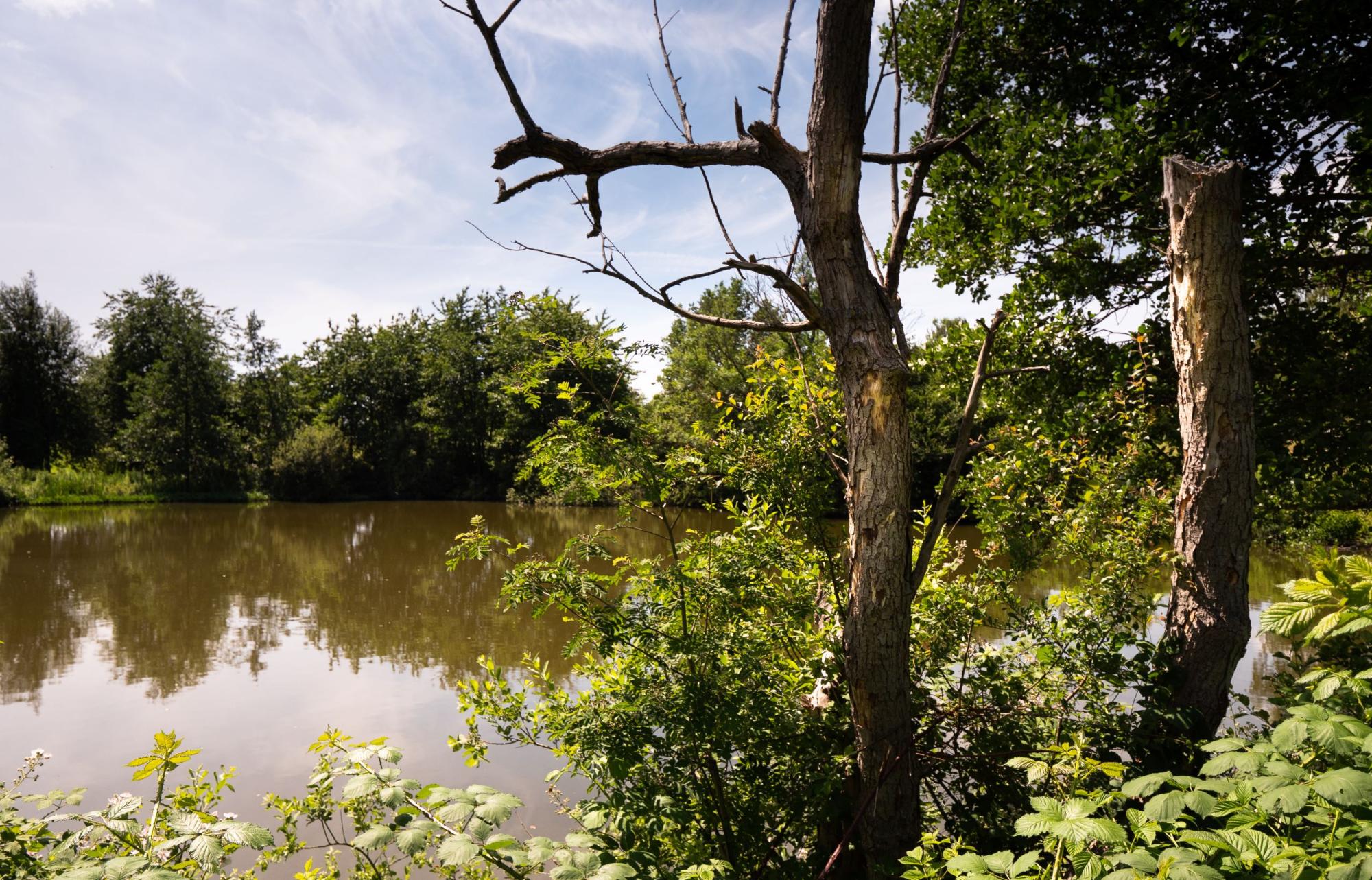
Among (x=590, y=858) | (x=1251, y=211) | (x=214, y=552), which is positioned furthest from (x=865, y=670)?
(x=214, y=552)

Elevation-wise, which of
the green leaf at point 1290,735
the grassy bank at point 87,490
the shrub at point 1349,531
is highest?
the shrub at point 1349,531

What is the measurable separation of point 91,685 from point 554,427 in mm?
6275

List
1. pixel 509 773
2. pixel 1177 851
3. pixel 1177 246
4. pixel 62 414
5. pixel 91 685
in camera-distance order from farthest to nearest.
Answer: pixel 62 414
pixel 91 685
pixel 509 773
pixel 1177 246
pixel 1177 851

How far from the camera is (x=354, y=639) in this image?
26.6 feet

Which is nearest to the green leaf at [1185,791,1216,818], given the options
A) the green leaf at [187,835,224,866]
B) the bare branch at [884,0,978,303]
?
the bare branch at [884,0,978,303]

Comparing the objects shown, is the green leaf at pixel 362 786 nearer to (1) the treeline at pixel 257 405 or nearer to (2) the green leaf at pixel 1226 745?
(2) the green leaf at pixel 1226 745

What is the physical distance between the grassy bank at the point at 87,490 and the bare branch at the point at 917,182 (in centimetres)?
2659

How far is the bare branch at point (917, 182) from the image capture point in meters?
2.63

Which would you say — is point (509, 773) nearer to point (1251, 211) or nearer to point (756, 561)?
point (756, 561)

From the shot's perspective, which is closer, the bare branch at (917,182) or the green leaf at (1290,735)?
the green leaf at (1290,735)

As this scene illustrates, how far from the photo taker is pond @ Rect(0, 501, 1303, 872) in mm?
5023

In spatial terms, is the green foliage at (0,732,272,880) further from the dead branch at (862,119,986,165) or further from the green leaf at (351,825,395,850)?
the dead branch at (862,119,986,165)

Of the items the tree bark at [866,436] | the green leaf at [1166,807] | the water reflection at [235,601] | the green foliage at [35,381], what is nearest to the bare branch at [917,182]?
the tree bark at [866,436]

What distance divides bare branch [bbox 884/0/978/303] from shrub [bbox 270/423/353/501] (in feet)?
89.6
